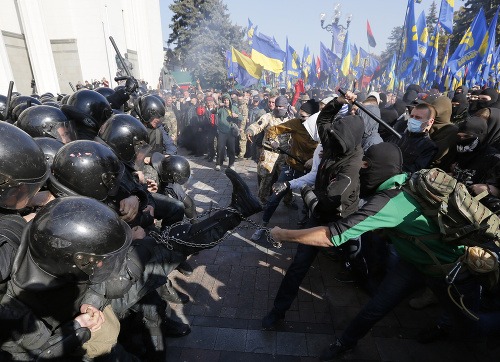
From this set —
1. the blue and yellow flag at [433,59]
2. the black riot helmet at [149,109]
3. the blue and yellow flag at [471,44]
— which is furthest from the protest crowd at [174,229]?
the blue and yellow flag at [433,59]

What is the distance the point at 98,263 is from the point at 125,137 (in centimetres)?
193

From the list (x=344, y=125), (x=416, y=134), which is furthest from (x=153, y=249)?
(x=416, y=134)

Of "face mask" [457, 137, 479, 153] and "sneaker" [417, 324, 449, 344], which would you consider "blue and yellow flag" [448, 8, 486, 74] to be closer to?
"face mask" [457, 137, 479, 153]

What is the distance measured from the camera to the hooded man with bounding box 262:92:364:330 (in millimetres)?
2617

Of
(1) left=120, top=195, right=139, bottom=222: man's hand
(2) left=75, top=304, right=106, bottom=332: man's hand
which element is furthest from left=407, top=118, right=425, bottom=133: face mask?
(2) left=75, top=304, right=106, bottom=332: man's hand

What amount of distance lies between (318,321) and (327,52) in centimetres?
1695

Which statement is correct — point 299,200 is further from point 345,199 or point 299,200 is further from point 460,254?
point 460,254

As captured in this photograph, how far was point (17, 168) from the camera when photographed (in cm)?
178

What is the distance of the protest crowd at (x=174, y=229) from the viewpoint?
151 cm

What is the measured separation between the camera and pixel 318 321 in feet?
10.2

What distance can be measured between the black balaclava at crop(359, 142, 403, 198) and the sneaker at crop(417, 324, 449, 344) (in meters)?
1.55

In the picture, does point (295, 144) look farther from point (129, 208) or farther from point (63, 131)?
point (63, 131)

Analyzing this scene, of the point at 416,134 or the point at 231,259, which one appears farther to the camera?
the point at 231,259

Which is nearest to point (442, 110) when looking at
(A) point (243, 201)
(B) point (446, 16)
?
(A) point (243, 201)
